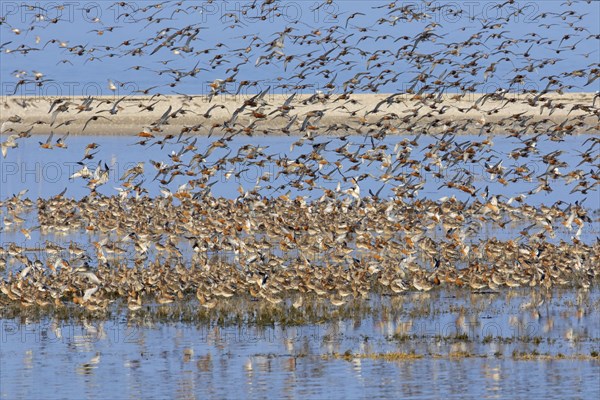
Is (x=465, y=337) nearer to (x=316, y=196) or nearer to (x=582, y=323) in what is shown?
(x=582, y=323)

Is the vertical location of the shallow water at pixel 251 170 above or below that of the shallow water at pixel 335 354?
above

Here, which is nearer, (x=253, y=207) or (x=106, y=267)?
(x=106, y=267)

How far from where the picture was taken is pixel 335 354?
60.8 ft

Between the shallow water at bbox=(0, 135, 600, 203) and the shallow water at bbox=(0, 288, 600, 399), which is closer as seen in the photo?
the shallow water at bbox=(0, 288, 600, 399)

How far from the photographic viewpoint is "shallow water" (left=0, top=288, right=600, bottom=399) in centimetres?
1662

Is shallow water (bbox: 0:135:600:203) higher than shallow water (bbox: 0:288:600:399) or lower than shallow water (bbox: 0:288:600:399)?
higher

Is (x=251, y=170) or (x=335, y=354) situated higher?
(x=251, y=170)

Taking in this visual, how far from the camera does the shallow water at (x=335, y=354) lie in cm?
1662

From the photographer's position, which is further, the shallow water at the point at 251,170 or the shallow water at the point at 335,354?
the shallow water at the point at 251,170

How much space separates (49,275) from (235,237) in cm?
439

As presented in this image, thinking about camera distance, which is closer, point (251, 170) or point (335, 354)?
point (335, 354)

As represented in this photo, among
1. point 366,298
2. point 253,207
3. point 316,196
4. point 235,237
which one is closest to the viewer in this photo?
point 366,298

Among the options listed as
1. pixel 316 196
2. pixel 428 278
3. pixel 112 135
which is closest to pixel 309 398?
pixel 428 278

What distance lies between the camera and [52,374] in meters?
17.6
